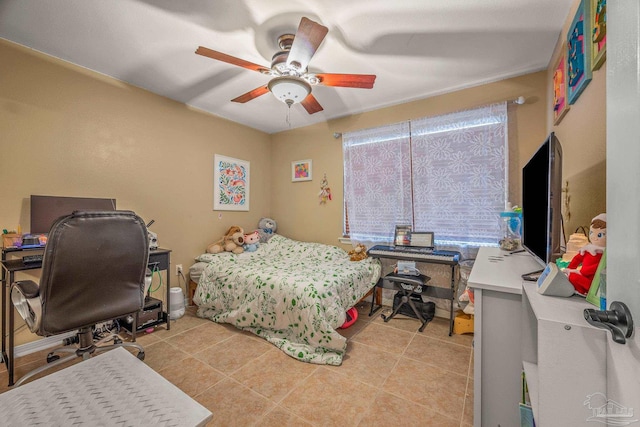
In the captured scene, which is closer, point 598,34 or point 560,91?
point 598,34

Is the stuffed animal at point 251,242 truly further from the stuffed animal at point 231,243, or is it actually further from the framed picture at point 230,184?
the framed picture at point 230,184

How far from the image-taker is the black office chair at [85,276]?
4.75ft

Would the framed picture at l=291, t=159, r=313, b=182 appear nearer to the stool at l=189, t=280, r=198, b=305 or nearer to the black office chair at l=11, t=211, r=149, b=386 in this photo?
the stool at l=189, t=280, r=198, b=305

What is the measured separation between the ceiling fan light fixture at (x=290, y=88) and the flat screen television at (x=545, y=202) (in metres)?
1.53

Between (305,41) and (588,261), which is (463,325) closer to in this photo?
(588,261)

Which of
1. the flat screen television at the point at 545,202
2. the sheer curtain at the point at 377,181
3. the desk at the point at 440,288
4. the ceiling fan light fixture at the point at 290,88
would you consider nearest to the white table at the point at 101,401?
the flat screen television at the point at 545,202

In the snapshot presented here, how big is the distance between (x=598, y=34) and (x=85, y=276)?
2866 mm

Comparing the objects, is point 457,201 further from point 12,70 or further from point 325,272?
point 12,70

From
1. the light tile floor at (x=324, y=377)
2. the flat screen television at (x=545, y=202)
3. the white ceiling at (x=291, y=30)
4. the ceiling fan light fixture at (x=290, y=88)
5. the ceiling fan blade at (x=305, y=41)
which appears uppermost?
the white ceiling at (x=291, y=30)

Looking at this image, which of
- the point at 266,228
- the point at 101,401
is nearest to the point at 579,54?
the point at 101,401

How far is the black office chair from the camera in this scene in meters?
1.45

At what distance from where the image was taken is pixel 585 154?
1.39 meters

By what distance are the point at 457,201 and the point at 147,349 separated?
316 cm

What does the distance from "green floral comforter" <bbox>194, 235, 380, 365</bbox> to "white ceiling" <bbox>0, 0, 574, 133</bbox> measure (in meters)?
1.88
